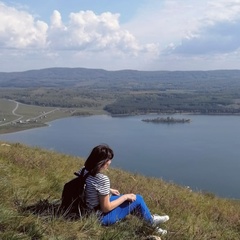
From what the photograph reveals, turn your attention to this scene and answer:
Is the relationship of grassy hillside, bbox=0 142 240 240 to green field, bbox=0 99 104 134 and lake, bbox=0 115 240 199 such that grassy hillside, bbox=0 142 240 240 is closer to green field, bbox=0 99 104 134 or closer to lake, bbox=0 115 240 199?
lake, bbox=0 115 240 199

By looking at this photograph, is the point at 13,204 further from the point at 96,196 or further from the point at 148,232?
the point at 148,232

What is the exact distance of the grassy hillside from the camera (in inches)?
157

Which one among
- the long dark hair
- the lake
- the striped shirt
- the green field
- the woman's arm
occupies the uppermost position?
the long dark hair

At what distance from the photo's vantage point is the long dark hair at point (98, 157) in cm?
490

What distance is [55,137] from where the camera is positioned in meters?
89.5

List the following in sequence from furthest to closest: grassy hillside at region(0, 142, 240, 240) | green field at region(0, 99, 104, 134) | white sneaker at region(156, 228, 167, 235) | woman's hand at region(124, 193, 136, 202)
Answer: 1. green field at region(0, 99, 104, 134)
2. woman's hand at region(124, 193, 136, 202)
3. white sneaker at region(156, 228, 167, 235)
4. grassy hillside at region(0, 142, 240, 240)

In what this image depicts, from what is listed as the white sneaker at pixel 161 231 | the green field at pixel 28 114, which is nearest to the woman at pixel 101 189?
the white sneaker at pixel 161 231

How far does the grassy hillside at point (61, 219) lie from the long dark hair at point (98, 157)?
2.12 feet

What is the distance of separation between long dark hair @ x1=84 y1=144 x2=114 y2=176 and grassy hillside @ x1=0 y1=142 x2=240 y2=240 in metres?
0.65

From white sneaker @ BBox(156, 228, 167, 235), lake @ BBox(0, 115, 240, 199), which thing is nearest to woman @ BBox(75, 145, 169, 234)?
white sneaker @ BBox(156, 228, 167, 235)

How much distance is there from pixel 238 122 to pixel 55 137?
5808 centimetres

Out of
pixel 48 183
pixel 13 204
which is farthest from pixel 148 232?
pixel 48 183

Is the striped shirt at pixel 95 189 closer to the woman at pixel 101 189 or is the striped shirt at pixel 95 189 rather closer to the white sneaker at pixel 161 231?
the woman at pixel 101 189

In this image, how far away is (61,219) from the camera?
444 centimetres
